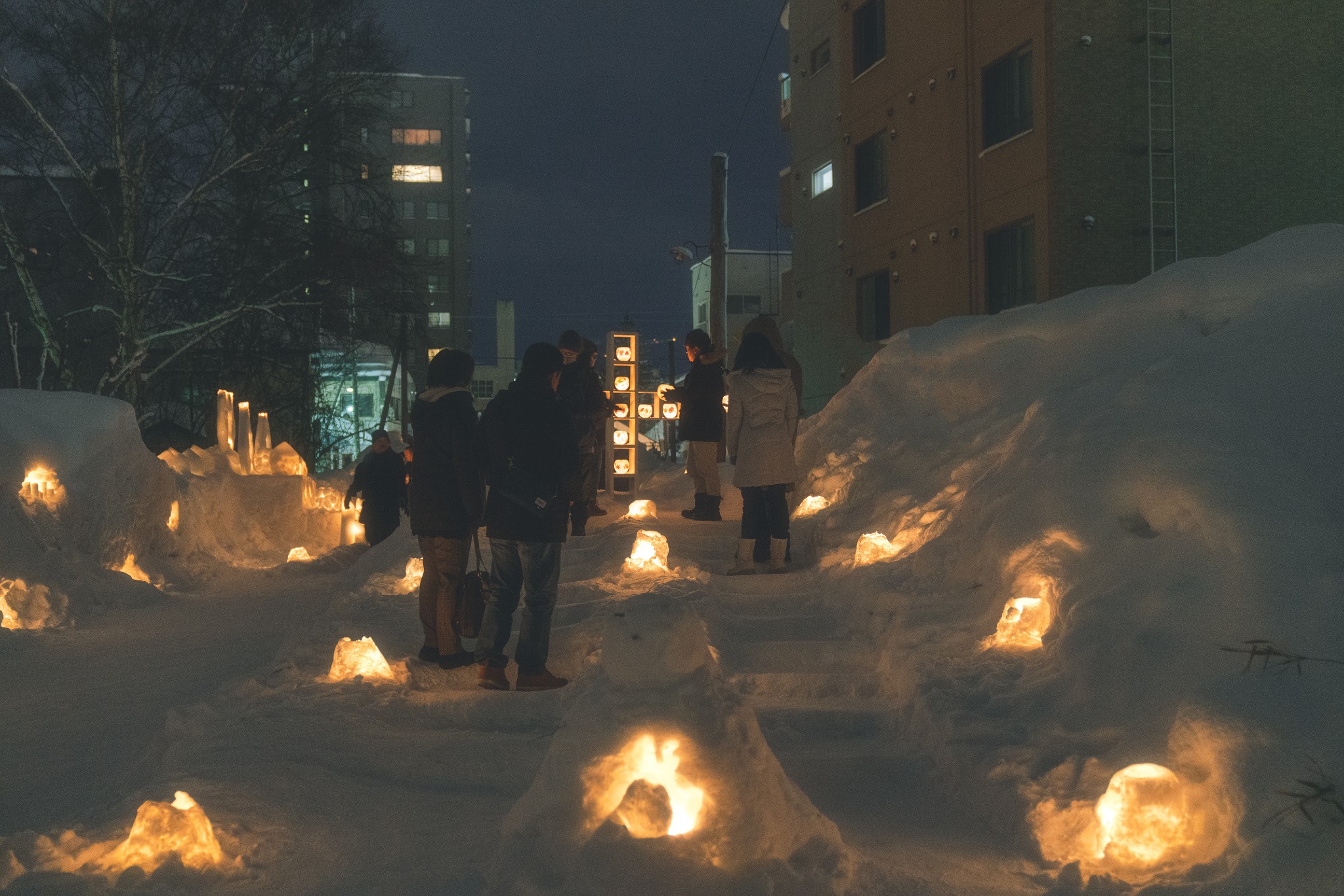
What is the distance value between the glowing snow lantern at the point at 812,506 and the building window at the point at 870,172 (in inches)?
434

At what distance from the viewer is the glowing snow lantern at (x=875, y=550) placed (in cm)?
773

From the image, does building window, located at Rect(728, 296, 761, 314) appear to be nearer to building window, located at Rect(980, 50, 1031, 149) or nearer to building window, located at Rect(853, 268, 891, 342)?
building window, located at Rect(853, 268, 891, 342)

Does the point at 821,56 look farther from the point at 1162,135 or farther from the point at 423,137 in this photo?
the point at 423,137

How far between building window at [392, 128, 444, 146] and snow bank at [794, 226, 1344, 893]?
49.5 m

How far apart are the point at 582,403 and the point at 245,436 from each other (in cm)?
1072

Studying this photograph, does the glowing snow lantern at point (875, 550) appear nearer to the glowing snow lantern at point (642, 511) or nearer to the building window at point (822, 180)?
the glowing snow lantern at point (642, 511)

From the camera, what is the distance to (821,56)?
75.4ft

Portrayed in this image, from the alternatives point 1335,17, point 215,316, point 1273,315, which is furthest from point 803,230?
point 1273,315

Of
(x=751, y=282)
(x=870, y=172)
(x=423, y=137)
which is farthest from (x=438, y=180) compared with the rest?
(x=870, y=172)

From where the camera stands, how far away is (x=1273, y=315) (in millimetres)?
6102

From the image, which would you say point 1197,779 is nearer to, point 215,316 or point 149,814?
point 149,814

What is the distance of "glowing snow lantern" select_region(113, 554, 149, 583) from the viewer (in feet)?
36.3

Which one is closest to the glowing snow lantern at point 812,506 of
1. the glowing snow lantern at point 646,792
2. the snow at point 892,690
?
the snow at point 892,690

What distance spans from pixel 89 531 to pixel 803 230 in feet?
55.0
